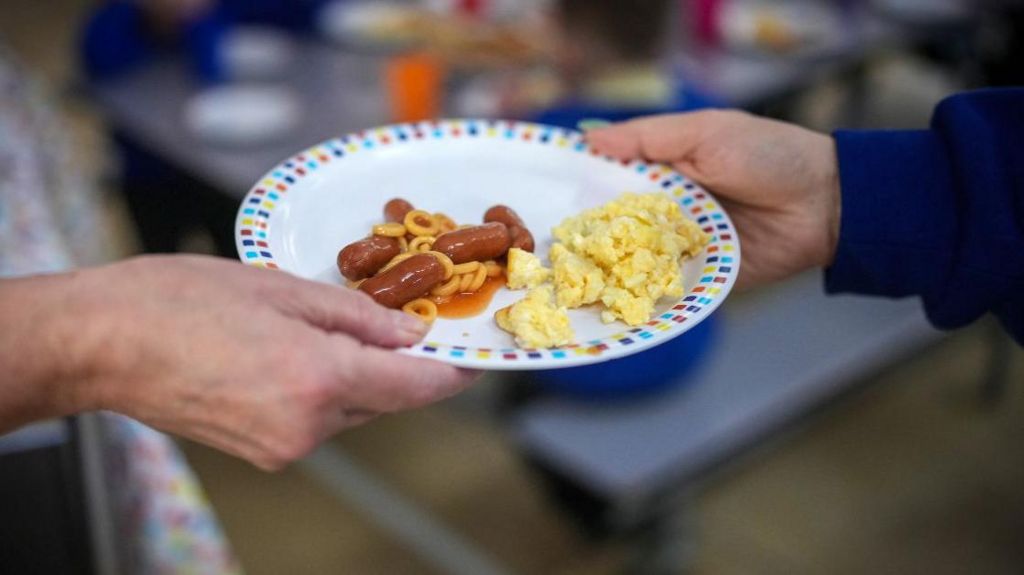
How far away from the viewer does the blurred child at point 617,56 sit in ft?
8.13

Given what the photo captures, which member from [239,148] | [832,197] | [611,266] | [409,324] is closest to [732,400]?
[832,197]

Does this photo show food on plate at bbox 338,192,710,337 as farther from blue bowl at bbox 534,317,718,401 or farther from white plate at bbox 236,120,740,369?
blue bowl at bbox 534,317,718,401

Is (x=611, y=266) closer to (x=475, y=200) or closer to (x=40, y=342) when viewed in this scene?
(x=475, y=200)

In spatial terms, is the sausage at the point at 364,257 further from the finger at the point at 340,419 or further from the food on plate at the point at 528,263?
the finger at the point at 340,419

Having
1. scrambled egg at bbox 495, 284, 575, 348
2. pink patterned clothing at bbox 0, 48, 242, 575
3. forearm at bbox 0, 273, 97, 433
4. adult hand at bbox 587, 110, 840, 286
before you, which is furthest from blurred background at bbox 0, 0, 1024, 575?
forearm at bbox 0, 273, 97, 433

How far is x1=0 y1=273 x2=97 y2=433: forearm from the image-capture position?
90cm

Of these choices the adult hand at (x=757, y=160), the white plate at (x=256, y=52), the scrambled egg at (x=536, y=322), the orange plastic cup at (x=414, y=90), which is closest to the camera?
the scrambled egg at (x=536, y=322)

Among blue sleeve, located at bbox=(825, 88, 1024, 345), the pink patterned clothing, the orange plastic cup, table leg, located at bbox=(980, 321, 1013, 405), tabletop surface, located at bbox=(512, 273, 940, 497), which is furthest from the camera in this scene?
table leg, located at bbox=(980, 321, 1013, 405)

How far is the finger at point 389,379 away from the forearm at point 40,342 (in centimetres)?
27

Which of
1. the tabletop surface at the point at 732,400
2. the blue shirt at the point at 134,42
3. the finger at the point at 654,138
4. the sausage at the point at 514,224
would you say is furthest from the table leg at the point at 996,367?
Answer: the blue shirt at the point at 134,42

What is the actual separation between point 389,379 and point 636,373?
4.14 feet

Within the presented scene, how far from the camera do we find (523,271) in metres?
1.14

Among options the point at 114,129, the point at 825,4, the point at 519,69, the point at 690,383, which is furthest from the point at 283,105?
the point at 825,4

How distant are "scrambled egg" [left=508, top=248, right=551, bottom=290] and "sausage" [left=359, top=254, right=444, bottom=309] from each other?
101mm
